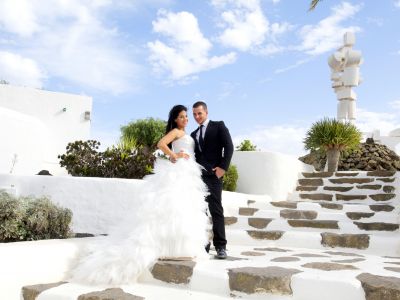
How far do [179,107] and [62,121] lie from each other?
1061cm

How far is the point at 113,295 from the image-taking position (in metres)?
3.21

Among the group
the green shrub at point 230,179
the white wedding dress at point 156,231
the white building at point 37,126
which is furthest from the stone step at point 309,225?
the white building at point 37,126

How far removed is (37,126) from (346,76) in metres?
10.8

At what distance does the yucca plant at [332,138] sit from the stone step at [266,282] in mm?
6974

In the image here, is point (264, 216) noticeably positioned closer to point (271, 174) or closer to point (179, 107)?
point (271, 174)

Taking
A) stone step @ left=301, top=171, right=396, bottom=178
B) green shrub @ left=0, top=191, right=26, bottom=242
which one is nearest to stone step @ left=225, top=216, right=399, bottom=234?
green shrub @ left=0, top=191, right=26, bottom=242

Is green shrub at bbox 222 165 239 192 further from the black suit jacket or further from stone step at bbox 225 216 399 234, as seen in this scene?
the black suit jacket

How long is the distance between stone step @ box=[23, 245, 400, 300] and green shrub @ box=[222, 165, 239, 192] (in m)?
4.11

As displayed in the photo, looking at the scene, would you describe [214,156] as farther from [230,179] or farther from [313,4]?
[313,4]

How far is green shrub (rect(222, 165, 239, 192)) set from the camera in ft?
26.4

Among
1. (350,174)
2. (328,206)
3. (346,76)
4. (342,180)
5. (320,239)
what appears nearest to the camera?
(320,239)

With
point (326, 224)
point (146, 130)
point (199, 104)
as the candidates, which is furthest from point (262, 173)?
point (146, 130)

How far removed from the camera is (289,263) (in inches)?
150

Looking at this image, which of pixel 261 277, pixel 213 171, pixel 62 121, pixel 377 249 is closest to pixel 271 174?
pixel 377 249
